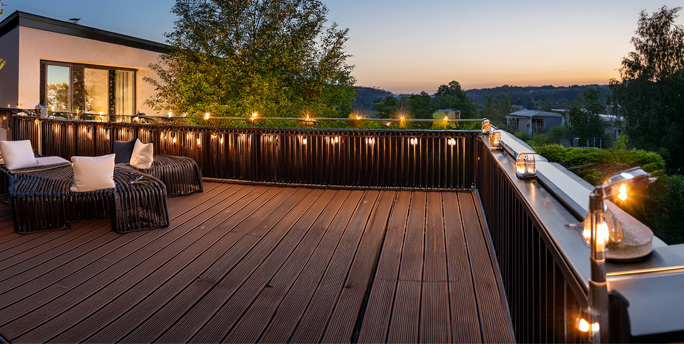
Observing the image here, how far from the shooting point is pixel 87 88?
43.2ft

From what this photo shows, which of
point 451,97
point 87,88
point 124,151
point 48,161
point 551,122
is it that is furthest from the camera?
point 551,122

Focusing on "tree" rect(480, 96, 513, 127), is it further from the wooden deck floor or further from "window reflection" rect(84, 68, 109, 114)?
the wooden deck floor

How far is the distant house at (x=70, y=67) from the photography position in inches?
458

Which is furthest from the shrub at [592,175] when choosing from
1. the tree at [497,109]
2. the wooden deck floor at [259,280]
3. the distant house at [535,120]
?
the tree at [497,109]

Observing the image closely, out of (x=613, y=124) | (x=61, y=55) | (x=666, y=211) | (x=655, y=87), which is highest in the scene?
(x=655, y=87)

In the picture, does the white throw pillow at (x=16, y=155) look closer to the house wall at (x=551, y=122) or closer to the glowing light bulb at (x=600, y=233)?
the glowing light bulb at (x=600, y=233)

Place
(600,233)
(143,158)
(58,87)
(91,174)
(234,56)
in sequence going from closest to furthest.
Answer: (600,233)
(91,174)
(143,158)
(58,87)
(234,56)

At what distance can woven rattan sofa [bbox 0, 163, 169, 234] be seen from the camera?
438cm

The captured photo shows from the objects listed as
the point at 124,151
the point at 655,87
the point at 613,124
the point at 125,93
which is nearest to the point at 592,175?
the point at 124,151

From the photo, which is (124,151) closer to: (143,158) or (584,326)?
(143,158)

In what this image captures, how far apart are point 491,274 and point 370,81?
19006 millimetres

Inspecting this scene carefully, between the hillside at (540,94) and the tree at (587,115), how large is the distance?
0.84m

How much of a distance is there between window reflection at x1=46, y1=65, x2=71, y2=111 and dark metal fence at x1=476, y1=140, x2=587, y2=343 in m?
12.6

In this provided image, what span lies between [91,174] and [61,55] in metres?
9.67
